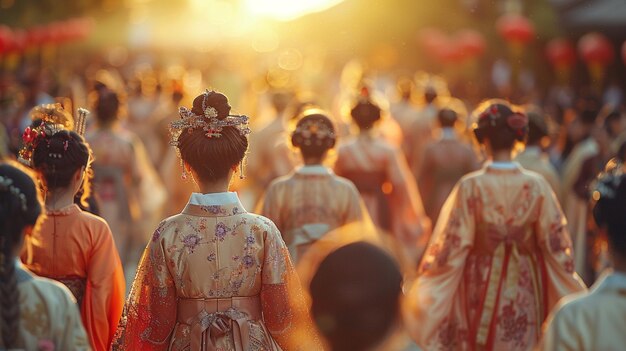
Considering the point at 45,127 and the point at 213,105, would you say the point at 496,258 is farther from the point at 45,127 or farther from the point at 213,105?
the point at 45,127

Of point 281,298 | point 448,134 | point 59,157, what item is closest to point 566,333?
point 281,298

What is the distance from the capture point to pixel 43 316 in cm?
388

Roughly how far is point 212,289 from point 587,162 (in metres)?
6.19

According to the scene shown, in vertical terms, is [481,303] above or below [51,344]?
below

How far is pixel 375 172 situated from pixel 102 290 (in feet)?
14.2

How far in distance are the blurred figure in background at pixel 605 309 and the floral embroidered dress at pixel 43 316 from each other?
164cm

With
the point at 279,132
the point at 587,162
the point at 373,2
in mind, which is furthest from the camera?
the point at 373,2

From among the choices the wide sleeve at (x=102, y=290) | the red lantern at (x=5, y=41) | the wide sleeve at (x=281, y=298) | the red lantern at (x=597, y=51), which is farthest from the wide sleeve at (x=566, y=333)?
the red lantern at (x=5, y=41)

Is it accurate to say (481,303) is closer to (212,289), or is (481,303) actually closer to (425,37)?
(212,289)

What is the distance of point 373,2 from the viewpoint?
41469mm

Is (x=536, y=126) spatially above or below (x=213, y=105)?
below

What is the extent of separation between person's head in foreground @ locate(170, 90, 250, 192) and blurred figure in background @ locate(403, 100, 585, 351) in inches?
80.7

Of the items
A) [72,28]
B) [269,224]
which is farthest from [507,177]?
[72,28]

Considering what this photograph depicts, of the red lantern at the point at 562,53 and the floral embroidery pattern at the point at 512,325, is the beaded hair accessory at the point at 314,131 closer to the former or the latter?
the floral embroidery pattern at the point at 512,325
